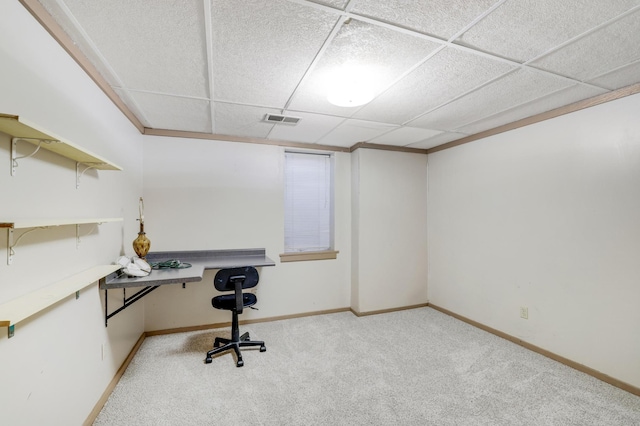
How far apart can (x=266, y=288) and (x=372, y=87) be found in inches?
105

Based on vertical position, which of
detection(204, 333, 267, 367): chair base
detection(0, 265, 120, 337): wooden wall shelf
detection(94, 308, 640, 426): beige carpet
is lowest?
detection(94, 308, 640, 426): beige carpet

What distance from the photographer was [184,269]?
264 centimetres

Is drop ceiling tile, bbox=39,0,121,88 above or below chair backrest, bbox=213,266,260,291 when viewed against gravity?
above

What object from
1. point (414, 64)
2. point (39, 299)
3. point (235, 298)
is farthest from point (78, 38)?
point (235, 298)

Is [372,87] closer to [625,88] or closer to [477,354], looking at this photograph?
[625,88]

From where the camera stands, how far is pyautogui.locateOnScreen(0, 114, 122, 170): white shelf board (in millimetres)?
973

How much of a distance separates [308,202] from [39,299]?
2.97 m

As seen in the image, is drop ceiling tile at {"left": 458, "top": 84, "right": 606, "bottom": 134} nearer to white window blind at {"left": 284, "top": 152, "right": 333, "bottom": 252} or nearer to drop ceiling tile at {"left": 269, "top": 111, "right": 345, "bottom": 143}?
drop ceiling tile at {"left": 269, "top": 111, "right": 345, "bottom": 143}

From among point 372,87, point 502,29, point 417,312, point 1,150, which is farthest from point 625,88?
point 1,150

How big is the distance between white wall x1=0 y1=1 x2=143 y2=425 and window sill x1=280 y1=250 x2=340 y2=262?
6.30ft

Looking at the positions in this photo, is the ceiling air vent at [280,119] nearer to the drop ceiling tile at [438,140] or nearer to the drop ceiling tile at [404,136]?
the drop ceiling tile at [404,136]

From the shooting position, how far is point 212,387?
7.20 feet

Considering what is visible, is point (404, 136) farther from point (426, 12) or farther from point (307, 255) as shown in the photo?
point (426, 12)

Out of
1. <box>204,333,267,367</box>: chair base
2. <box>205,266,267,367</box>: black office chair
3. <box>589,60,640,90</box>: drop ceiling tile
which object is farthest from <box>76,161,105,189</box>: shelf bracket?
<box>589,60,640,90</box>: drop ceiling tile
